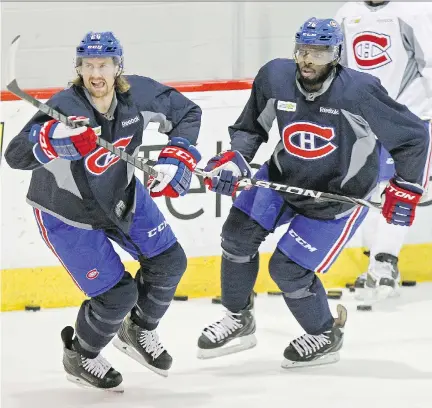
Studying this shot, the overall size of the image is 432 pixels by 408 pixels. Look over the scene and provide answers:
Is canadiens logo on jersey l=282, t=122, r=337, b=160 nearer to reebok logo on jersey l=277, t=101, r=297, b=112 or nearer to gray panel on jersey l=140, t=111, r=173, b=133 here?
→ reebok logo on jersey l=277, t=101, r=297, b=112

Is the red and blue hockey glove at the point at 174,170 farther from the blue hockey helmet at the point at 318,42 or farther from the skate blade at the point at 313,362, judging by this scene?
the skate blade at the point at 313,362

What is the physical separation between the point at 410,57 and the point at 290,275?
158 centimetres

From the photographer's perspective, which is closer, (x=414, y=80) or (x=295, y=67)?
(x=295, y=67)

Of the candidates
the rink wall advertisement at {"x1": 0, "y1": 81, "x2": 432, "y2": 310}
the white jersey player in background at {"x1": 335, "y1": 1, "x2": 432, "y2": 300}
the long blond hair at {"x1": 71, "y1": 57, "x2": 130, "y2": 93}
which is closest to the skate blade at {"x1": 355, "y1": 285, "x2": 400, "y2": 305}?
the white jersey player in background at {"x1": 335, "y1": 1, "x2": 432, "y2": 300}

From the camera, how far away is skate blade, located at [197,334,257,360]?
467 centimetres

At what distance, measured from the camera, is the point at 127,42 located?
600 centimetres

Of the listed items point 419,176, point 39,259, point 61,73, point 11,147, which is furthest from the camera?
point 61,73

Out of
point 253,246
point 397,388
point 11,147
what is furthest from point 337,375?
point 11,147

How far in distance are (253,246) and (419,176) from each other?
0.60m

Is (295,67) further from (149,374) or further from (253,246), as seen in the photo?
(149,374)

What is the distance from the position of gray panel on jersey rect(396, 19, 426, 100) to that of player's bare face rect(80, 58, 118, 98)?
1.90m

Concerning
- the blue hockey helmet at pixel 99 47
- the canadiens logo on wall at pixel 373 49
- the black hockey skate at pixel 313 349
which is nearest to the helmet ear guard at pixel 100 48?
the blue hockey helmet at pixel 99 47

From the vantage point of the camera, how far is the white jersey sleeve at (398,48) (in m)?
5.63

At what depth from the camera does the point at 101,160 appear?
4.21 m
